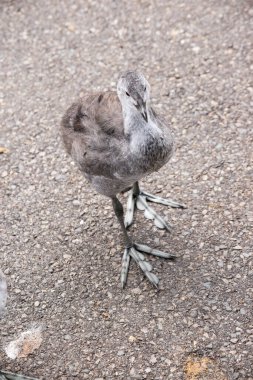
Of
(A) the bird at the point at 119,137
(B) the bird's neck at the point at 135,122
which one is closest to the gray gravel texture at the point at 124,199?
(A) the bird at the point at 119,137

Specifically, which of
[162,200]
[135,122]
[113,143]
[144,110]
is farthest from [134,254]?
[144,110]

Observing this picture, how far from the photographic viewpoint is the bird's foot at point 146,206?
496 centimetres

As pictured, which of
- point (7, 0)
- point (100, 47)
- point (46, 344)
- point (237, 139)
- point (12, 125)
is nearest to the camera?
point (46, 344)

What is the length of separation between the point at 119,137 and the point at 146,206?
1064 mm

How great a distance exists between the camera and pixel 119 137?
13.6ft

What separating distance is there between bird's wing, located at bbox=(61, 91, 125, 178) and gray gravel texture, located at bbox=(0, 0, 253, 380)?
895mm

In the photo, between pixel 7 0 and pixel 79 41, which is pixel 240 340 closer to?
pixel 79 41

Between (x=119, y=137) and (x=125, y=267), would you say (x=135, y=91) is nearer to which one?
(x=119, y=137)

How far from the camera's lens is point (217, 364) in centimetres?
411

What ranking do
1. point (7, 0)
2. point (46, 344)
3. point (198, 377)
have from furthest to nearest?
point (7, 0) → point (46, 344) → point (198, 377)

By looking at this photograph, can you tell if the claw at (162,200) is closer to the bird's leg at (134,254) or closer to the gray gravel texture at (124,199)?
the gray gravel texture at (124,199)

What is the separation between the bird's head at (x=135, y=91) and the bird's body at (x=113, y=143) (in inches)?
3.0

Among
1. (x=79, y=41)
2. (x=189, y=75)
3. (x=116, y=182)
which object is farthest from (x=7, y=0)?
(x=116, y=182)

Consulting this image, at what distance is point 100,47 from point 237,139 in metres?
1.98
